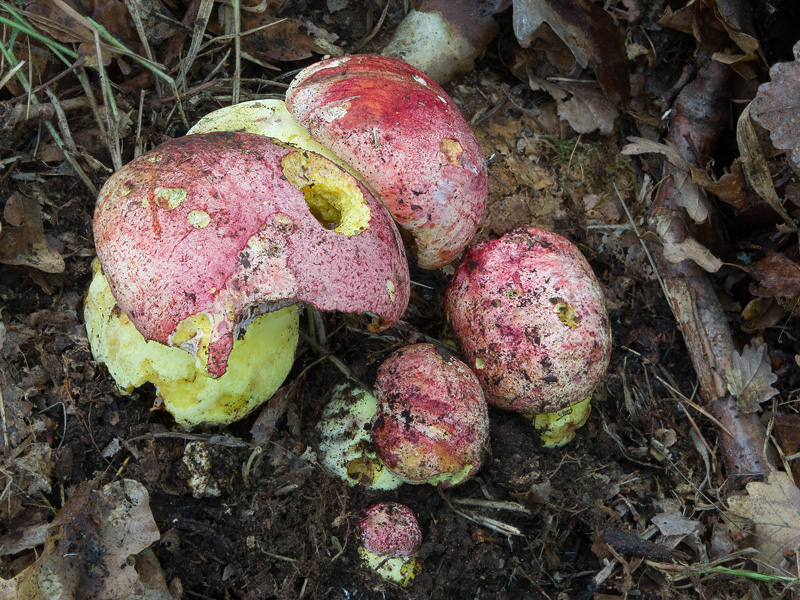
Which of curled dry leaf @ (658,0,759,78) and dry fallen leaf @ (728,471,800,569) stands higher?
curled dry leaf @ (658,0,759,78)

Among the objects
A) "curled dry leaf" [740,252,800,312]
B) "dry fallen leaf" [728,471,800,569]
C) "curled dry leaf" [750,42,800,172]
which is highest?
"curled dry leaf" [750,42,800,172]

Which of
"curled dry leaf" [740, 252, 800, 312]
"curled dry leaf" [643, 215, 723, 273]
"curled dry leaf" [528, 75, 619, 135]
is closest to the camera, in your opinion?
"curled dry leaf" [740, 252, 800, 312]

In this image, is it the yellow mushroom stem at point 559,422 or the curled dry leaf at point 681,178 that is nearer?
the yellow mushroom stem at point 559,422

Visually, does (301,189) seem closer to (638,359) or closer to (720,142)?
(638,359)

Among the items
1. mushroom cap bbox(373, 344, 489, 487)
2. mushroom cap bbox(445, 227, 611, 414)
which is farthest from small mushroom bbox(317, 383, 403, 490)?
mushroom cap bbox(445, 227, 611, 414)

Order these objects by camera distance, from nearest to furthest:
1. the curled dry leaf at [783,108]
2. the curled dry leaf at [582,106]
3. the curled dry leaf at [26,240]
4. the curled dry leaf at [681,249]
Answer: the curled dry leaf at [26,240]
the curled dry leaf at [783,108]
the curled dry leaf at [681,249]
the curled dry leaf at [582,106]

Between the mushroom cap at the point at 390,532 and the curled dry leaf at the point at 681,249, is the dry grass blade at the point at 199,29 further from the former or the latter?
the curled dry leaf at the point at 681,249

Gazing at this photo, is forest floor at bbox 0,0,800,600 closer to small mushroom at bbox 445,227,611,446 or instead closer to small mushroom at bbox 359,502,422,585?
small mushroom at bbox 359,502,422,585

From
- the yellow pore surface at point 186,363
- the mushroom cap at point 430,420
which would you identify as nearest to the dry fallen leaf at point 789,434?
the mushroom cap at point 430,420
